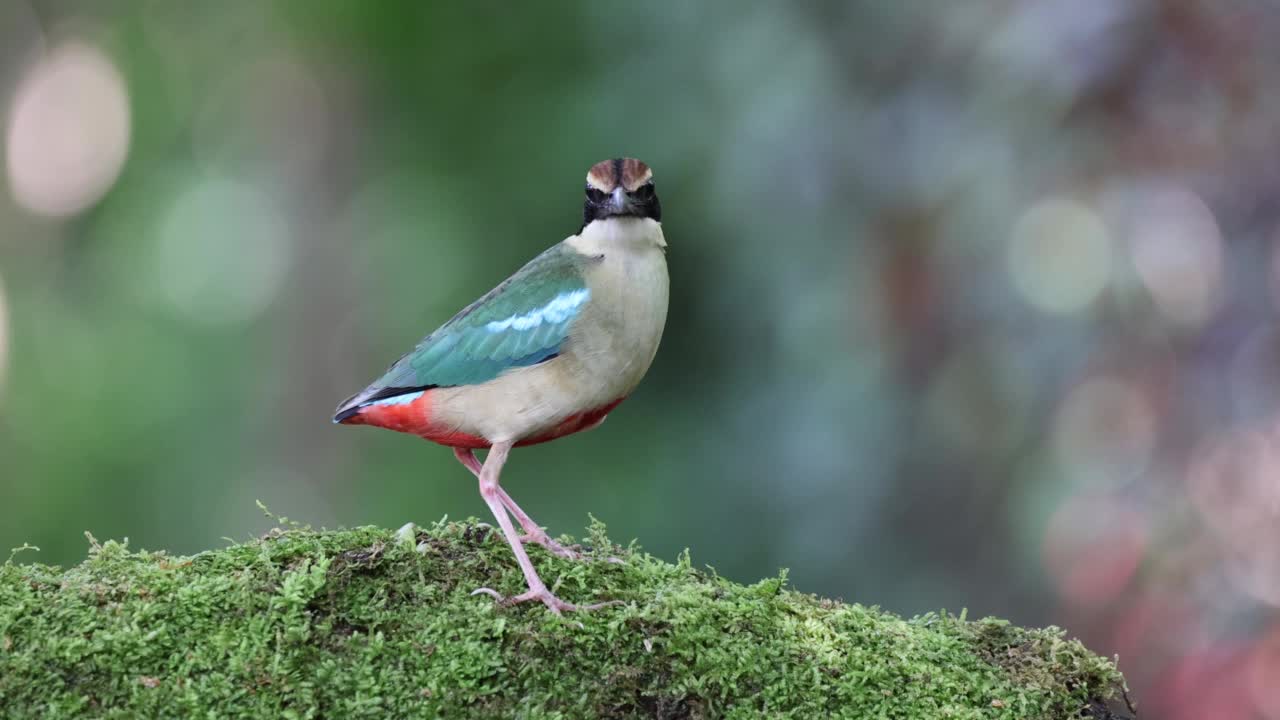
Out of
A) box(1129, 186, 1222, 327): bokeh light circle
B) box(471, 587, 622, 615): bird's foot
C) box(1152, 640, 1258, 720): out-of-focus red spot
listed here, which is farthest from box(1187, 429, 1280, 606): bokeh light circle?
box(471, 587, 622, 615): bird's foot

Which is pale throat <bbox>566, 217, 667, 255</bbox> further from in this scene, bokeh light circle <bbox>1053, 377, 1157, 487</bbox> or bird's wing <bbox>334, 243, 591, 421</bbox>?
bokeh light circle <bbox>1053, 377, 1157, 487</bbox>

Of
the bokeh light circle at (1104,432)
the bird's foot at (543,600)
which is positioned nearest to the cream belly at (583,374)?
the bird's foot at (543,600)

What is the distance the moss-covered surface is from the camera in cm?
349

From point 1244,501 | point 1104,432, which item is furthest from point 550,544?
point 1244,501

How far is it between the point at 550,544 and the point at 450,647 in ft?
3.44

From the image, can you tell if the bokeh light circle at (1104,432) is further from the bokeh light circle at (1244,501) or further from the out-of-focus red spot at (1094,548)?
the bokeh light circle at (1244,501)

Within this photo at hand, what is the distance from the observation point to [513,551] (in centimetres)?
432

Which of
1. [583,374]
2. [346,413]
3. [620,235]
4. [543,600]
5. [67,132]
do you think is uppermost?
[67,132]

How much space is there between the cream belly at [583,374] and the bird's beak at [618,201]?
24 cm

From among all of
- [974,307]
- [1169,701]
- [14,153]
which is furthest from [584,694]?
[14,153]

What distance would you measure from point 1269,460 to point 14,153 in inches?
487

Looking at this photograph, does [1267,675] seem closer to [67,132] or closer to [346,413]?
[346,413]

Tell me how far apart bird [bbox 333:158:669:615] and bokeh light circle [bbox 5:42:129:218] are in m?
8.51

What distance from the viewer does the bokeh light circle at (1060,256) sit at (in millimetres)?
6445
